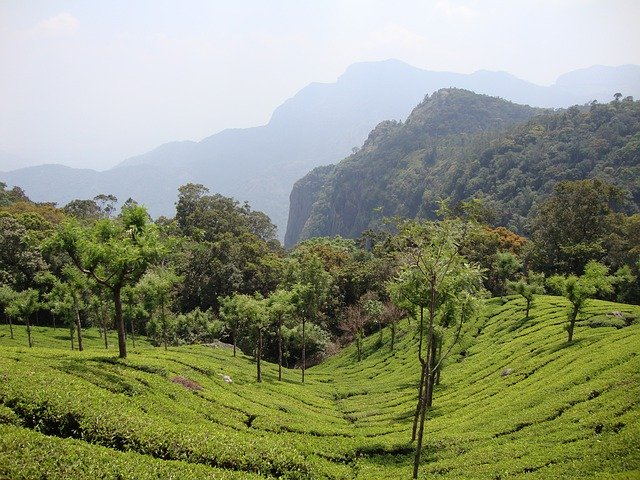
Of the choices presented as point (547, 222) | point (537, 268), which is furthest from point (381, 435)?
point (547, 222)

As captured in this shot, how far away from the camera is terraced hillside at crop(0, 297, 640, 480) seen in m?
16.7

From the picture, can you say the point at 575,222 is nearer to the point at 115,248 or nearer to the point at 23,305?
the point at 115,248

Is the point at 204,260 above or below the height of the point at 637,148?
below

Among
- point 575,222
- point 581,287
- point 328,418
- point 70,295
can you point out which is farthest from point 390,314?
point 70,295

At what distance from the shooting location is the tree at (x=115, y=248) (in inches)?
1222

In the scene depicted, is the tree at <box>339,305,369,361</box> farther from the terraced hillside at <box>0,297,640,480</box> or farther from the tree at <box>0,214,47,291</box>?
the tree at <box>0,214,47,291</box>

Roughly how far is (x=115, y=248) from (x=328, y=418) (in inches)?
846

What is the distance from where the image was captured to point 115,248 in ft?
103

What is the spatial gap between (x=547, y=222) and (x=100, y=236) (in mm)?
87368

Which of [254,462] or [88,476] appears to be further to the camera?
[254,462]

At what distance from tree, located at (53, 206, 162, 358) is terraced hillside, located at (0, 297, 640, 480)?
19.6ft

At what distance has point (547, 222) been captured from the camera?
3580 inches

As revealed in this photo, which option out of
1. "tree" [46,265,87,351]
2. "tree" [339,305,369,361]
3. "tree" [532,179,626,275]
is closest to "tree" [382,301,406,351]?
"tree" [339,305,369,361]

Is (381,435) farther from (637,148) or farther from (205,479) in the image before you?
(637,148)
